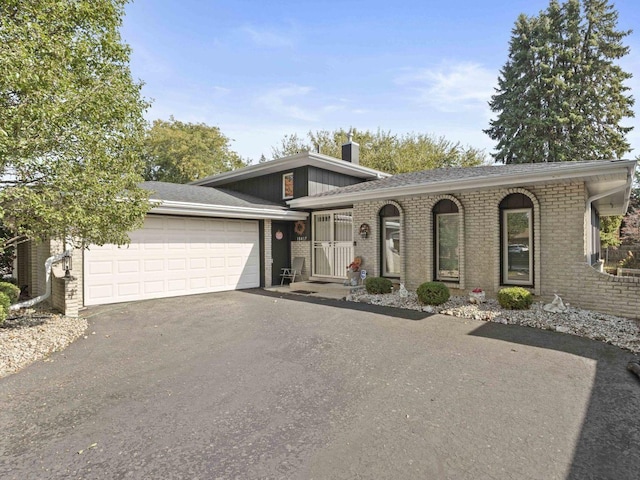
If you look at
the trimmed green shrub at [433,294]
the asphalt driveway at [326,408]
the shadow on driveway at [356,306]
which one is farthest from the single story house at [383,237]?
the asphalt driveway at [326,408]

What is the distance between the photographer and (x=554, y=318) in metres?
6.30

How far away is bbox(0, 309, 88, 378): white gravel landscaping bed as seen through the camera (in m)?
4.56

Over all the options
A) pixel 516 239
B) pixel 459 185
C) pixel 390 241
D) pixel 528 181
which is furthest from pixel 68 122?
pixel 516 239

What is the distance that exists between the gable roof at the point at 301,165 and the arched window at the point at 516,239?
5744mm

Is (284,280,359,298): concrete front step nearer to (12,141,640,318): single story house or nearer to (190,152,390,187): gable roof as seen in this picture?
(12,141,640,318): single story house

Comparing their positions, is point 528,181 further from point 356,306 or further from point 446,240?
point 356,306

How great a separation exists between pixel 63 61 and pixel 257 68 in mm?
9171

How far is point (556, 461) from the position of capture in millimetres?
2438

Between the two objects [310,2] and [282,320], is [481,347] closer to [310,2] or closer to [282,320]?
[282,320]

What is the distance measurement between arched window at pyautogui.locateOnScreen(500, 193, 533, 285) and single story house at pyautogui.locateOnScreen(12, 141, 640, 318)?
0.02 meters

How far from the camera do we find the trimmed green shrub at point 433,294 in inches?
299

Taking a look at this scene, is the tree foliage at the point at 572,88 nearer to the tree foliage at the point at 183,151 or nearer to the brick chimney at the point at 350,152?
the brick chimney at the point at 350,152

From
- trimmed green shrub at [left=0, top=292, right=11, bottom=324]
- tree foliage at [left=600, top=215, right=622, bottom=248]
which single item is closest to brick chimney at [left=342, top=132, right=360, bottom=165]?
trimmed green shrub at [left=0, top=292, right=11, bottom=324]

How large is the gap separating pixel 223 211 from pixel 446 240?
6136mm
